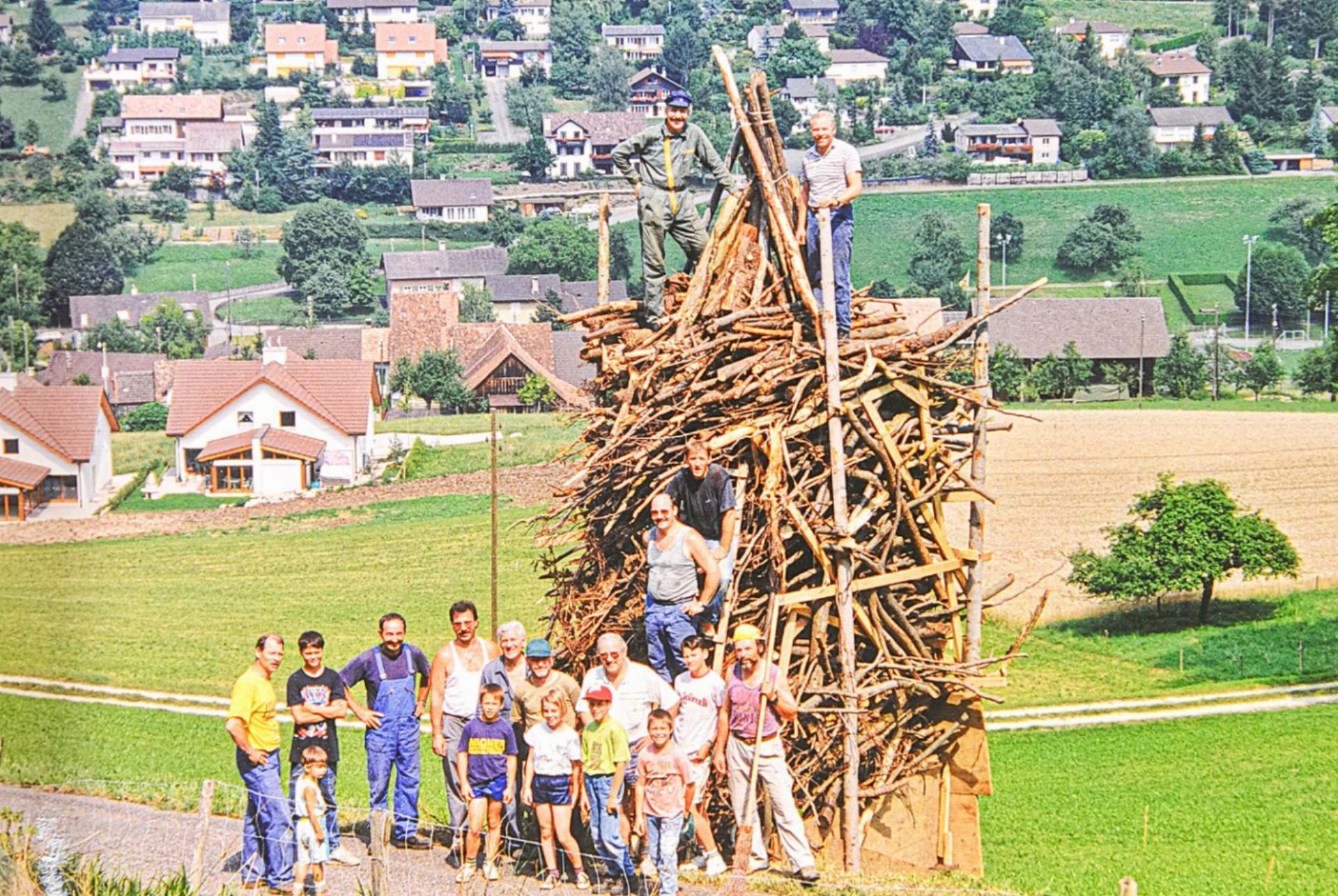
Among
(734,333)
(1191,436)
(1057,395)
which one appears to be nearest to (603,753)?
(734,333)

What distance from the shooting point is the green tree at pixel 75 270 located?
10350 centimetres

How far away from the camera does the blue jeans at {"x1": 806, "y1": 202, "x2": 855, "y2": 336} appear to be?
1473cm

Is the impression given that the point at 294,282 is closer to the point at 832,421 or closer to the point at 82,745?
the point at 82,745

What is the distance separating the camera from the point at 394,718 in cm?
1338

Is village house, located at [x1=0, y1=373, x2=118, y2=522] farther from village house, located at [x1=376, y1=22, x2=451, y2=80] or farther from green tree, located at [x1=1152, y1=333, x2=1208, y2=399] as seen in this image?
village house, located at [x1=376, y1=22, x2=451, y2=80]

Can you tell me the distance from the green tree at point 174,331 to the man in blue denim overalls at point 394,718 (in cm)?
9206

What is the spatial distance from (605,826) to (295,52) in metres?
191

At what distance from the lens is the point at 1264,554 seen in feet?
127

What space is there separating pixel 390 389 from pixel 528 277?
930 inches

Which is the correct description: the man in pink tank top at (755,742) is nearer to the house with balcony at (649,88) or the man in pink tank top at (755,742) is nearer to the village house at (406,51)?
the house with balcony at (649,88)

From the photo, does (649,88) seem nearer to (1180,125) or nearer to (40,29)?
(1180,125)

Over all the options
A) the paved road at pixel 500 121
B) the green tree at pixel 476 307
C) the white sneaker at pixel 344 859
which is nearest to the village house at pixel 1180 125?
the paved road at pixel 500 121

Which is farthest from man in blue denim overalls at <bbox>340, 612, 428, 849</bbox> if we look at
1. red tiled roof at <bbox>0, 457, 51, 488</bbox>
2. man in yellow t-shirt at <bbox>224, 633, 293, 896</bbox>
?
red tiled roof at <bbox>0, 457, 51, 488</bbox>

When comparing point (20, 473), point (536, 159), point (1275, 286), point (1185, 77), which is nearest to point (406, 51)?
point (536, 159)
